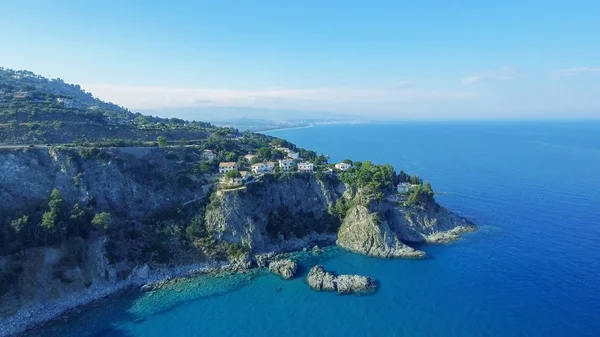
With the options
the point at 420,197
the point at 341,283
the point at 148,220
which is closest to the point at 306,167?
the point at 420,197

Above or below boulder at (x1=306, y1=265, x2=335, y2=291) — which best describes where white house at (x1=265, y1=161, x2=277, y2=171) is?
above

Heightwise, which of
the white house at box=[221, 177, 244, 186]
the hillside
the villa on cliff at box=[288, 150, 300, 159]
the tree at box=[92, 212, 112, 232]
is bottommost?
the tree at box=[92, 212, 112, 232]

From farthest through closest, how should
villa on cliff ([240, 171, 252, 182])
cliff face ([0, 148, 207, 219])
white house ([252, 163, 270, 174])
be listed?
white house ([252, 163, 270, 174]) → villa on cliff ([240, 171, 252, 182]) → cliff face ([0, 148, 207, 219])

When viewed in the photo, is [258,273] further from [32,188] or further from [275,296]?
[32,188]

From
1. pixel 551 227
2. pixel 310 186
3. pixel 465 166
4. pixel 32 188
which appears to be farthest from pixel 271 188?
pixel 465 166

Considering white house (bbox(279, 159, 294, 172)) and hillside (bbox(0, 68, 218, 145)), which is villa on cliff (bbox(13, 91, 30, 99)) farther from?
white house (bbox(279, 159, 294, 172))

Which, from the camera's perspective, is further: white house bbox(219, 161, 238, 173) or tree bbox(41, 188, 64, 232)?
white house bbox(219, 161, 238, 173)

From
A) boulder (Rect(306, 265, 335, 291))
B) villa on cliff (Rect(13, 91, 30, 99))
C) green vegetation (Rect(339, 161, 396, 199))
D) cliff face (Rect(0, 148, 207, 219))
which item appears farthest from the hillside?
boulder (Rect(306, 265, 335, 291))
